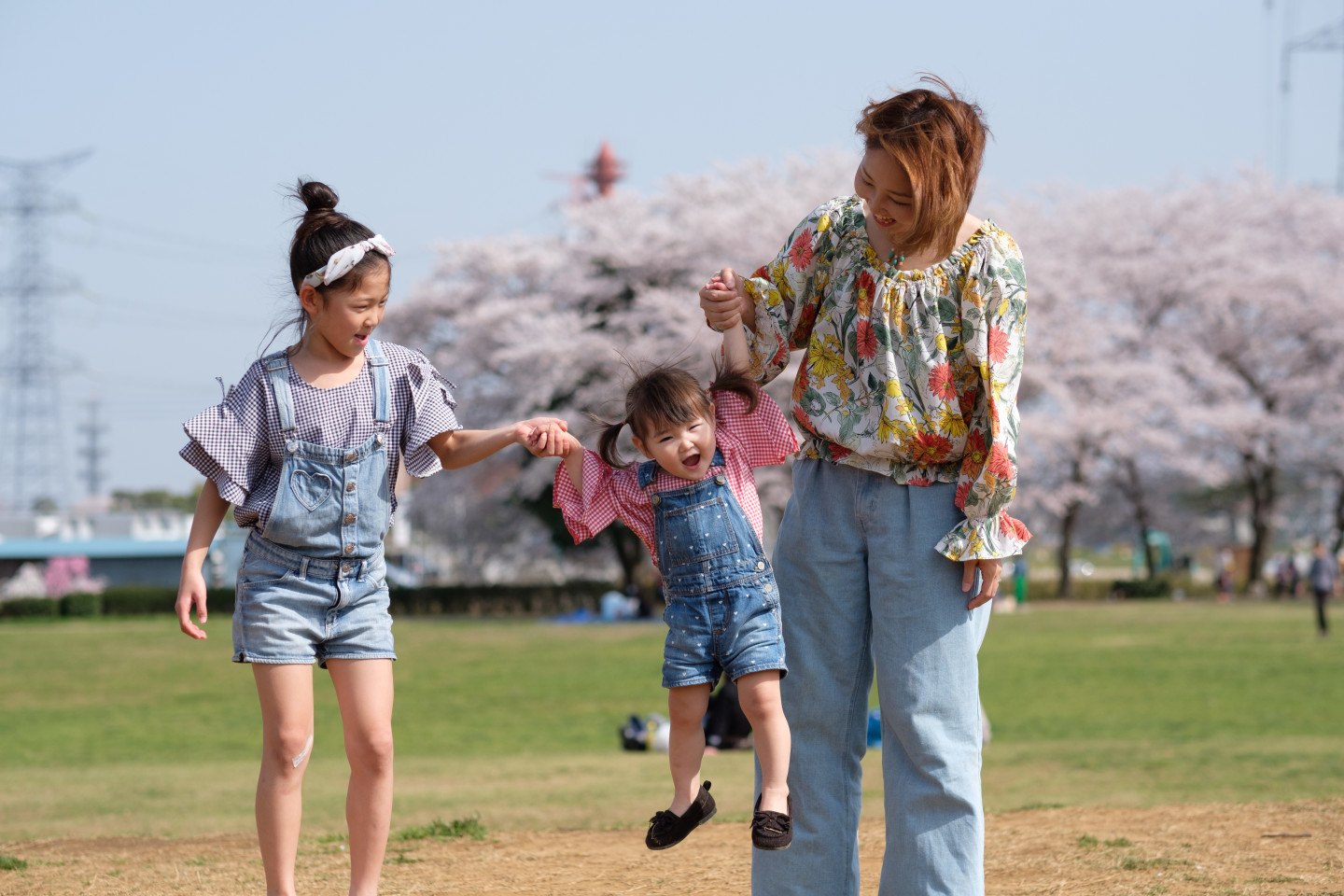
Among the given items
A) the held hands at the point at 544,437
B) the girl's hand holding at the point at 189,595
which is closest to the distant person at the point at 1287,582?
the held hands at the point at 544,437

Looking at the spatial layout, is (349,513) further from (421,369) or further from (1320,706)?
(1320,706)

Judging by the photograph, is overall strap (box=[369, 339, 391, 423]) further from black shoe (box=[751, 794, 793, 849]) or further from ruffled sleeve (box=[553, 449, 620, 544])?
black shoe (box=[751, 794, 793, 849])

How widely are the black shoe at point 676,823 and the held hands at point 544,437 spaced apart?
917mm

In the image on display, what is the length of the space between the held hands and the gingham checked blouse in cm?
24

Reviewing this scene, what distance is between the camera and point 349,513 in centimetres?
337

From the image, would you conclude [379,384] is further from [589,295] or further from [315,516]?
[589,295]

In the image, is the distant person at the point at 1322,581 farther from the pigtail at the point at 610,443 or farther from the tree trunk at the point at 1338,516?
the pigtail at the point at 610,443

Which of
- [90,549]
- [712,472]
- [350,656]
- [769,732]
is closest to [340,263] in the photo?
[350,656]

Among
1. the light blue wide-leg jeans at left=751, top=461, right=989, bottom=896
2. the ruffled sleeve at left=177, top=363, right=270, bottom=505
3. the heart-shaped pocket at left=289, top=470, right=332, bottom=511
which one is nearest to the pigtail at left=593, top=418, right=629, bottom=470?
the light blue wide-leg jeans at left=751, top=461, right=989, bottom=896

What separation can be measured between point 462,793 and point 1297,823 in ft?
16.9

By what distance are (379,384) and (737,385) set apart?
0.93 metres

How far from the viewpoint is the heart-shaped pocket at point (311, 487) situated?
333 centimetres

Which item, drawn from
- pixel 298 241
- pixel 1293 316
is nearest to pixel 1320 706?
pixel 298 241

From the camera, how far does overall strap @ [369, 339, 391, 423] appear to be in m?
3.48
